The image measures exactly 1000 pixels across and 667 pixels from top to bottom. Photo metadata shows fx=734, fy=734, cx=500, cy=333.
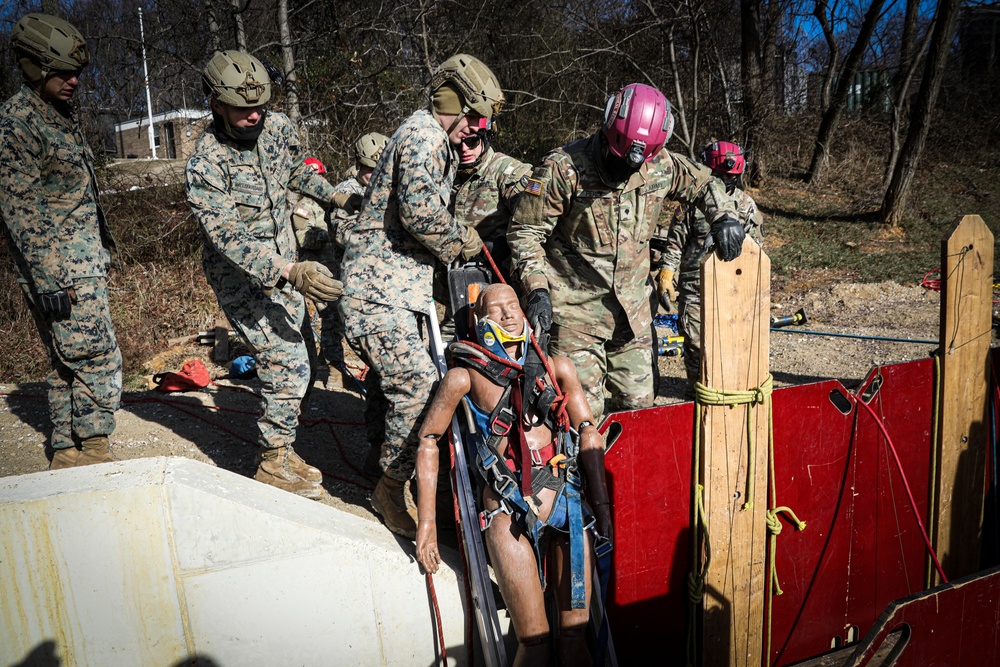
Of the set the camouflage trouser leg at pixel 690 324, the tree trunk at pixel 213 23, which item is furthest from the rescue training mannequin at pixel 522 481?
the tree trunk at pixel 213 23

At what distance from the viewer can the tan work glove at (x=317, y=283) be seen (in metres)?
3.62

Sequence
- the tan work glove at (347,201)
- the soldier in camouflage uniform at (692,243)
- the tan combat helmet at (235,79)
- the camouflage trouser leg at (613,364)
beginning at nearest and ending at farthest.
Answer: the tan combat helmet at (235,79)
the camouflage trouser leg at (613,364)
the tan work glove at (347,201)
the soldier in camouflage uniform at (692,243)

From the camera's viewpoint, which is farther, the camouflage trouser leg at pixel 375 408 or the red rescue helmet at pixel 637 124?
the camouflage trouser leg at pixel 375 408

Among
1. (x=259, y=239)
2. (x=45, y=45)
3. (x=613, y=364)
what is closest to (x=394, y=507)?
(x=613, y=364)

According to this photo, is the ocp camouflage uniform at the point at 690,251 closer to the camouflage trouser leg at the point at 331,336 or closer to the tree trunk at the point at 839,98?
the camouflage trouser leg at the point at 331,336

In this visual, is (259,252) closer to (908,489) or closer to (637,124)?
(637,124)

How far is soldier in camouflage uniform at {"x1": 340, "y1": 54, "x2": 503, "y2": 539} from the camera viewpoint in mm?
3637

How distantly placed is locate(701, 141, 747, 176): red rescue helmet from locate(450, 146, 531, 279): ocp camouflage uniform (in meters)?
2.11

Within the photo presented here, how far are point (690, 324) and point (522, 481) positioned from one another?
3.43 meters

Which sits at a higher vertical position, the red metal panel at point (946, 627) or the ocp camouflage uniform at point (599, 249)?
the ocp camouflage uniform at point (599, 249)

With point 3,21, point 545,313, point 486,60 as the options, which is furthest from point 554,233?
point 486,60

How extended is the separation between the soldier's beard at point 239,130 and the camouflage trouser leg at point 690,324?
346 cm

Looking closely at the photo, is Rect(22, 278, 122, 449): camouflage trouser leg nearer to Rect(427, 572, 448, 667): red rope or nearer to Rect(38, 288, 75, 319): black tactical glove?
Rect(38, 288, 75, 319): black tactical glove

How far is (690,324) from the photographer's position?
5.99 metres
